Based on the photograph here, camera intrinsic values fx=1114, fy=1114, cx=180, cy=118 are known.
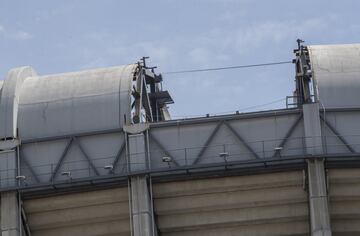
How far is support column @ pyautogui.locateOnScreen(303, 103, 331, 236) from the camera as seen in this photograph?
1831 inches

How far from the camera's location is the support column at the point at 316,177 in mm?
46500

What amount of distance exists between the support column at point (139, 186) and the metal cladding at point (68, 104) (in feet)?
2.88

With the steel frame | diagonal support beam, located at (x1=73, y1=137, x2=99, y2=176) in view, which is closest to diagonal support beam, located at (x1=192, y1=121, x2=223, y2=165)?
the steel frame

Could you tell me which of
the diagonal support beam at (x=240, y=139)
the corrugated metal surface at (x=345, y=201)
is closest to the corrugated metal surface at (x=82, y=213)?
the diagonal support beam at (x=240, y=139)

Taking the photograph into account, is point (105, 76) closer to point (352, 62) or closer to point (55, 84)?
point (55, 84)

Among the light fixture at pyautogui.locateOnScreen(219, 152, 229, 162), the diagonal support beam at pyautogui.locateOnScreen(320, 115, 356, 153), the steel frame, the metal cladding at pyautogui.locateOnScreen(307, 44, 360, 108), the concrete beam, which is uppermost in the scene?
the metal cladding at pyautogui.locateOnScreen(307, 44, 360, 108)

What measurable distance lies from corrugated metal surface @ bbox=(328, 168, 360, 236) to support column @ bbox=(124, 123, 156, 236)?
306 inches

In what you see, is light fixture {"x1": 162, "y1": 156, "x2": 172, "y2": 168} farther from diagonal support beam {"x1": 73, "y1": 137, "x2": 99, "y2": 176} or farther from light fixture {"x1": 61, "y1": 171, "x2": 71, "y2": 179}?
light fixture {"x1": 61, "y1": 171, "x2": 71, "y2": 179}

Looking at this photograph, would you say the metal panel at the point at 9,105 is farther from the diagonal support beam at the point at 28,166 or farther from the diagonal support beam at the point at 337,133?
the diagonal support beam at the point at 337,133

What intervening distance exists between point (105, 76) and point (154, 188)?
575 centimetres

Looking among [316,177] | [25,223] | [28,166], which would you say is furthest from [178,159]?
[25,223]

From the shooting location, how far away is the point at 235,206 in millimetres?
47812

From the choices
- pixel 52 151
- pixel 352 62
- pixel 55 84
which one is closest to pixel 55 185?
pixel 52 151

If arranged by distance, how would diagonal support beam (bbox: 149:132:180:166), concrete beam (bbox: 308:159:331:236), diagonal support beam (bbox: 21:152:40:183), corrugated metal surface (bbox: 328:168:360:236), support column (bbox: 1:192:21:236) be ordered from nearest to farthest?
concrete beam (bbox: 308:159:331:236) < corrugated metal surface (bbox: 328:168:360:236) < diagonal support beam (bbox: 149:132:180:166) < support column (bbox: 1:192:21:236) < diagonal support beam (bbox: 21:152:40:183)
